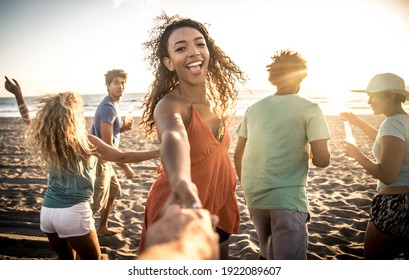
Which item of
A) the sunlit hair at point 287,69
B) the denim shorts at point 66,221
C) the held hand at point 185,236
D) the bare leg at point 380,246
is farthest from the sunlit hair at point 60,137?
the bare leg at point 380,246

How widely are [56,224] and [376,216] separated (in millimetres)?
2174

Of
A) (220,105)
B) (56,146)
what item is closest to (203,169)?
(220,105)

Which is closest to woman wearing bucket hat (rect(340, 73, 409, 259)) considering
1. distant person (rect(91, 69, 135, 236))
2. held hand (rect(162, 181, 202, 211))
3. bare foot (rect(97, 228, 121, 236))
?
held hand (rect(162, 181, 202, 211))

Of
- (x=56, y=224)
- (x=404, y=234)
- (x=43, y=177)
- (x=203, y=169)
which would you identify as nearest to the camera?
(x=203, y=169)

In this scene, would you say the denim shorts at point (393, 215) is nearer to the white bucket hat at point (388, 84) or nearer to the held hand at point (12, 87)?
the white bucket hat at point (388, 84)

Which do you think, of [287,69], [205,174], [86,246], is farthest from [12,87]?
[287,69]

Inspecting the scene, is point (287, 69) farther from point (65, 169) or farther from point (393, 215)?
point (65, 169)

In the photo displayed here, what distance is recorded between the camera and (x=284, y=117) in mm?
2049

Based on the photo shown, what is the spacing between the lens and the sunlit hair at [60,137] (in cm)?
222

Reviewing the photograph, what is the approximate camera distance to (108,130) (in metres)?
3.38

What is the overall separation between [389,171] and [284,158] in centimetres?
64

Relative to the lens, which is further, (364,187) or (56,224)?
(364,187)
